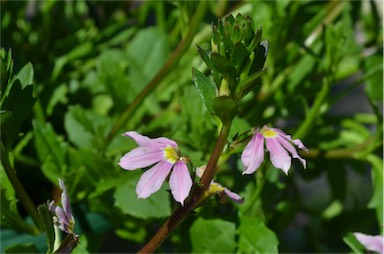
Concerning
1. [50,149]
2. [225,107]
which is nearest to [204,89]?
[225,107]

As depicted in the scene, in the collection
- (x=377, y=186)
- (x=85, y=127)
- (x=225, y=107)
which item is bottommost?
(x=377, y=186)

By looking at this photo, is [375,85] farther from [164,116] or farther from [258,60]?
[258,60]

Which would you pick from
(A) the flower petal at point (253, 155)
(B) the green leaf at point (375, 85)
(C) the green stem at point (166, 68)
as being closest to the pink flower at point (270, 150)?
(A) the flower petal at point (253, 155)

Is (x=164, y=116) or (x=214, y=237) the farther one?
(x=164, y=116)

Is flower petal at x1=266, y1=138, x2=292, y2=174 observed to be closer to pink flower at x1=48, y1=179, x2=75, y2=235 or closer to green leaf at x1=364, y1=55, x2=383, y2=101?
pink flower at x1=48, y1=179, x2=75, y2=235

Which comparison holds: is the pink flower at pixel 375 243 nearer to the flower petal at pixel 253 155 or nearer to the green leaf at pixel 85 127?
the flower petal at pixel 253 155

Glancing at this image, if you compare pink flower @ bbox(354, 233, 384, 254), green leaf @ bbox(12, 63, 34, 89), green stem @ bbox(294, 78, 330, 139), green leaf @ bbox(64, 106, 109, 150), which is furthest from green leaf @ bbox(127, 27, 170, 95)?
pink flower @ bbox(354, 233, 384, 254)
